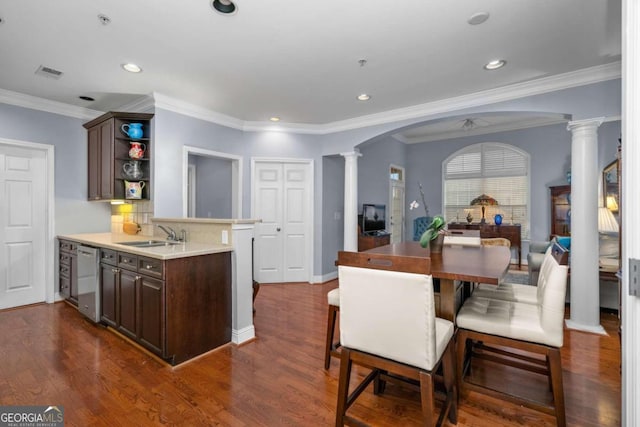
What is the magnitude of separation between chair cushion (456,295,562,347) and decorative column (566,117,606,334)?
1.65 m

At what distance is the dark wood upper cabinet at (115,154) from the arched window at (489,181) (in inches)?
245

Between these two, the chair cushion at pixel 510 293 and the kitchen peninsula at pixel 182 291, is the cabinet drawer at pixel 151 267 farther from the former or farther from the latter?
the chair cushion at pixel 510 293

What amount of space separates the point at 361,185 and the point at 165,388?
470 cm

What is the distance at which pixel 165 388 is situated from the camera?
80.5 inches

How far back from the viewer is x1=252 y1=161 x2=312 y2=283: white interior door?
15.8 feet

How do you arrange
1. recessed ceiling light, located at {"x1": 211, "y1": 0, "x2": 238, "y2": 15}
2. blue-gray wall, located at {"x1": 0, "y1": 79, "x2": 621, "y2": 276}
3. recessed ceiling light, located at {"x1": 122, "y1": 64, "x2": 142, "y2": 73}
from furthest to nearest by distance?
blue-gray wall, located at {"x1": 0, "y1": 79, "x2": 621, "y2": 276}
recessed ceiling light, located at {"x1": 122, "y1": 64, "x2": 142, "y2": 73}
recessed ceiling light, located at {"x1": 211, "y1": 0, "x2": 238, "y2": 15}

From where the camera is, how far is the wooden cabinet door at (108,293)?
281cm

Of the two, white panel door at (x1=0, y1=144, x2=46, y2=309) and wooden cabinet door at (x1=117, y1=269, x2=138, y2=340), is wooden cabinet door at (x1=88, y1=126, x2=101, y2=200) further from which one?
wooden cabinet door at (x1=117, y1=269, x2=138, y2=340)

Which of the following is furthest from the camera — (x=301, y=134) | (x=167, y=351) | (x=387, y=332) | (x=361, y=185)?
(x=361, y=185)

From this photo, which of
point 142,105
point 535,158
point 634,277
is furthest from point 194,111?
point 535,158

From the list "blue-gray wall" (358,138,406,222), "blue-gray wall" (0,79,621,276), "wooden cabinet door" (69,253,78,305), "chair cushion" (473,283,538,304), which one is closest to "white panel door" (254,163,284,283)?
"blue-gray wall" (0,79,621,276)

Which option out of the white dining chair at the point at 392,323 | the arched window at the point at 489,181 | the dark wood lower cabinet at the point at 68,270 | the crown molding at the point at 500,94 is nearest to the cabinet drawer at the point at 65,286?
the dark wood lower cabinet at the point at 68,270

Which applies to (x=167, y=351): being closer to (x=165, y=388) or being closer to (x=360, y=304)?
(x=165, y=388)

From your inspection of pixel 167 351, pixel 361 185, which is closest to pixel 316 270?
pixel 361 185
